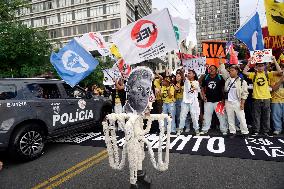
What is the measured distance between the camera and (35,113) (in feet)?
19.8

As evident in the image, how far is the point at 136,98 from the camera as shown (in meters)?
3.54

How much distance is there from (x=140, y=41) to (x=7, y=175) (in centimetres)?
373

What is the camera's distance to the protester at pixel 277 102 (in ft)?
24.7

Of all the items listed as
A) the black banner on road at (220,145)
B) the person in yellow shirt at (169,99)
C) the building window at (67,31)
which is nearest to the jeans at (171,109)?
the person in yellow shirt at (169,99)

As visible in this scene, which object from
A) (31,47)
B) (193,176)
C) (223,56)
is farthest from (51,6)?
(193,176)

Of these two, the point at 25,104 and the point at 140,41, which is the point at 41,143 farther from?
the point at 140,41

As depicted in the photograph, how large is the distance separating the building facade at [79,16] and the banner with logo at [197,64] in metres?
46.0

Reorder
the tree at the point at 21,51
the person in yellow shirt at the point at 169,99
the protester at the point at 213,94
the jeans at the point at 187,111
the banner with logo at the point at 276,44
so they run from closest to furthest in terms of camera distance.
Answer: the protester at the point at 213,94 < the jeans at the point at 187,111 < the person in yellow shirt at the point at 169,99 < the banner with logo at the point at 276,44 < the tree at the point at 21,51

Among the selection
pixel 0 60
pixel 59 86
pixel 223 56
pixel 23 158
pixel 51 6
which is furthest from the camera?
pixel 51 6

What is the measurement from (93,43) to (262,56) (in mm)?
4822

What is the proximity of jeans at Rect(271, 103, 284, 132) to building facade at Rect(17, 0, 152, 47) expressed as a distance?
48.6 m

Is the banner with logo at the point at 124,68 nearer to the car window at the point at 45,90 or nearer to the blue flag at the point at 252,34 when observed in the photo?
the car window at the point at 45,90

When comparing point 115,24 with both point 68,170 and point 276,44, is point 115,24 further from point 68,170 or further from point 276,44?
point 68,170

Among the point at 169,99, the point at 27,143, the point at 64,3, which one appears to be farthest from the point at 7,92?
the point at 64,3
